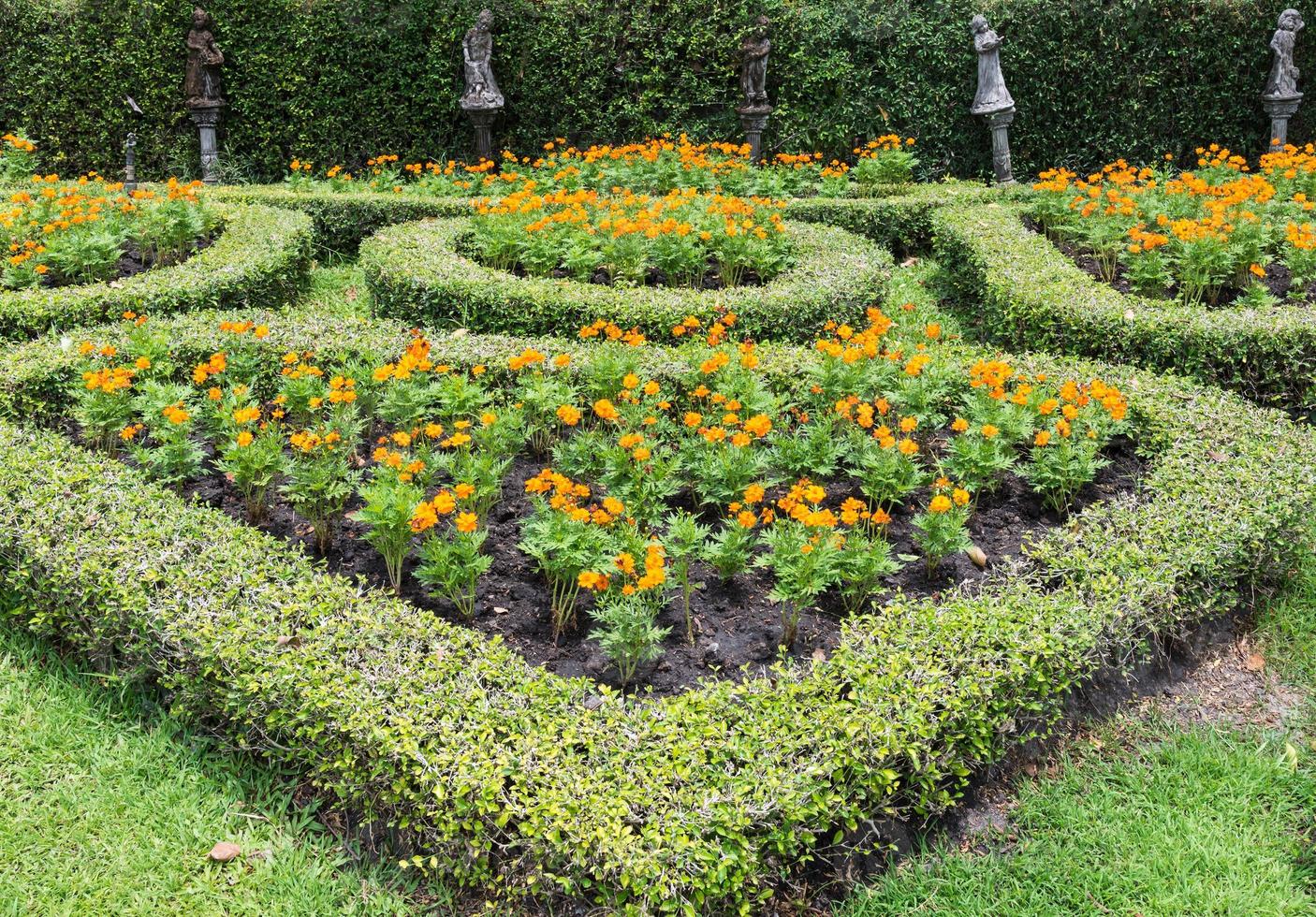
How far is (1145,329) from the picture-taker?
5.85 meters

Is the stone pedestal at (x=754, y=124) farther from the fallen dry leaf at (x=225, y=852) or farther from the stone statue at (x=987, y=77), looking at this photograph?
the fallen dry leaf at (x=225, y=852)

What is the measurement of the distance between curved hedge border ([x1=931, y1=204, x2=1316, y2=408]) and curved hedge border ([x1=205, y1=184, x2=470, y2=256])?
5225 millimetres

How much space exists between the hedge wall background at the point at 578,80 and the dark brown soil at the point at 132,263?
4671 mm

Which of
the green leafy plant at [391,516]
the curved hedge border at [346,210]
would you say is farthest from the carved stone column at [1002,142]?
the green leafy plant at [391,516]

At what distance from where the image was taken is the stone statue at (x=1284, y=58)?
10.6 m

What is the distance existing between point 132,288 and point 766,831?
18.9ft

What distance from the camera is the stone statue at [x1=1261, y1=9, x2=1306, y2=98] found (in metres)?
10.6

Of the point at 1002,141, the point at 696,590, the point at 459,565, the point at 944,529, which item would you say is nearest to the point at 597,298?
the point at 696,590

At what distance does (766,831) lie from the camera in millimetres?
2678

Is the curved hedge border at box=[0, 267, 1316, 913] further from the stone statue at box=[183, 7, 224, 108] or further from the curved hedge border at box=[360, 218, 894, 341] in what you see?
the stone statue at box=[183, 7, 224, 108]

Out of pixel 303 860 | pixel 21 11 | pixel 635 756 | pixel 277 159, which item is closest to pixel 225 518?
pixel 303 860

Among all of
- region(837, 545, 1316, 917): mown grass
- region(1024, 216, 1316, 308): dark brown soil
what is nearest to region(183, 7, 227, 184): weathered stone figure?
region(1024, 216, 1316, 308): dark brown soil

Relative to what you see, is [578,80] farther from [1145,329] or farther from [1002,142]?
[1145,329]

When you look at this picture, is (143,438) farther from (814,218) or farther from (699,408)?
(814,218)
